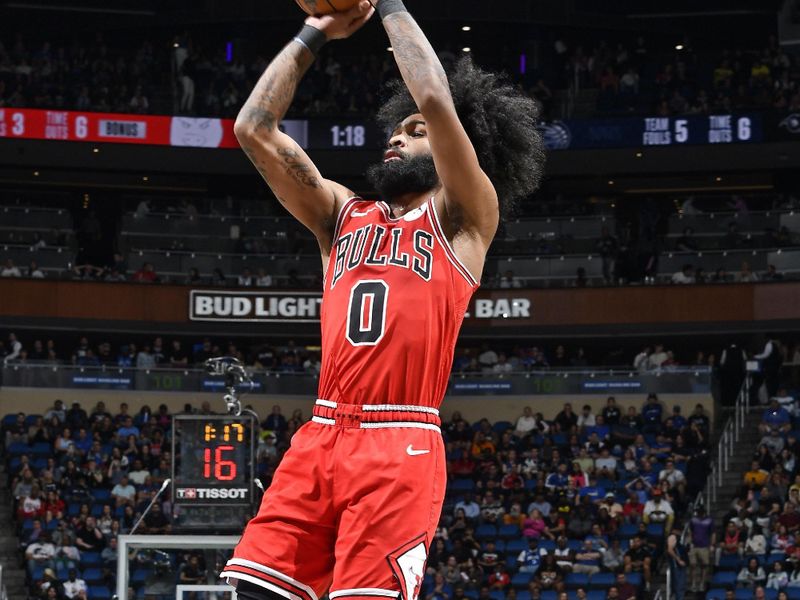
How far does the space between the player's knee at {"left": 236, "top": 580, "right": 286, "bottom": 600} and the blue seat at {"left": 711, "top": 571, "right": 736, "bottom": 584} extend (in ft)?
52.1

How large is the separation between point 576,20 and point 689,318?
9.53 metres

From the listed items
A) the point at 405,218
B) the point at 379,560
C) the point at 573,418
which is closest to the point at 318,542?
the point at 379,560

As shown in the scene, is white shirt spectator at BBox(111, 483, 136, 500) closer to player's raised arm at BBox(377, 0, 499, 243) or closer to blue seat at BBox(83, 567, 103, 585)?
blue seat at BBox(83, 567, 103, 585)

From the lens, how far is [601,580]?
19109 millimetres

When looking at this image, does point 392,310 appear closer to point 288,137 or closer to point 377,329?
point 377,329

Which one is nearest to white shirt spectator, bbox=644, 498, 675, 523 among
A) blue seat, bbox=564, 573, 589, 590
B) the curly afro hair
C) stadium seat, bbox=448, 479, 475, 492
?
blue seat, bbox=564, 573, 589, 590

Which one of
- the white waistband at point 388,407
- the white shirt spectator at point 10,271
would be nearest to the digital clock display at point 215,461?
the white waistband at point 388,407

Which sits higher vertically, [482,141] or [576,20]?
[576,20]

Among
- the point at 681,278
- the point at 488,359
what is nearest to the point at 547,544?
the point at 488,359

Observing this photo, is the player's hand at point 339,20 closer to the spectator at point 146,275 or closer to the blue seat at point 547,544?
the blue seat at point 547,544

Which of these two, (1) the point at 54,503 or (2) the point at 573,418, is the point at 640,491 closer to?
(2) the point at 573,418

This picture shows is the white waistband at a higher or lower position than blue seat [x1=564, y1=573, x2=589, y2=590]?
higher

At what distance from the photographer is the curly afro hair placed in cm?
464

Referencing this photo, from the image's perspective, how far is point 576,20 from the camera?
3412 cm
